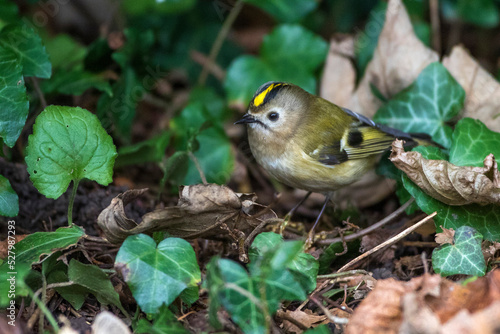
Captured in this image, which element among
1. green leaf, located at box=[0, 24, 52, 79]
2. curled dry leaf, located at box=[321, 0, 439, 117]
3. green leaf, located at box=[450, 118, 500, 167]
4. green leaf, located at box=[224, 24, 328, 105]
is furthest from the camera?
green leaf, located at box=[224, 24, 328, 105]

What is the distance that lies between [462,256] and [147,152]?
6.66 feet

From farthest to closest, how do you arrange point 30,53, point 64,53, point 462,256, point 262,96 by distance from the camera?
point 64,53 → point 262,96 → point 30,53 → point 462,256

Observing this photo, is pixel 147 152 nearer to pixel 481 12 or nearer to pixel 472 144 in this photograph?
pixel 472 144

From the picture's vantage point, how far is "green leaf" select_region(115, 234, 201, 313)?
196cm

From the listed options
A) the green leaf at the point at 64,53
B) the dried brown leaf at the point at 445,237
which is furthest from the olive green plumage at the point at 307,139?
the green leaf at the point at 64,53

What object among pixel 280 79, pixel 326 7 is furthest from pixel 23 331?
pixel 326 7

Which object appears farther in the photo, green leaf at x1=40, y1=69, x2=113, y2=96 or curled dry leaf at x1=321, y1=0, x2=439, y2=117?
curled dry leaf at x1=321, y1=0, x2=439, y2=117

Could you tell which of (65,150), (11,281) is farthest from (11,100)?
(11,281)

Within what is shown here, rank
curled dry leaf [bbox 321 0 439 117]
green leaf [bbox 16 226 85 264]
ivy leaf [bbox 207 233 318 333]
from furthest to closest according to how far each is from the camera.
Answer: curled dry leaf [bbox 321 0 439 117]
green leaf [bbox 16 226 85 264]
ivy leaf [bbox 207 233 318 333]

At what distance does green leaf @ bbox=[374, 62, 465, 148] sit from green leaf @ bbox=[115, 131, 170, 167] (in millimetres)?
1469

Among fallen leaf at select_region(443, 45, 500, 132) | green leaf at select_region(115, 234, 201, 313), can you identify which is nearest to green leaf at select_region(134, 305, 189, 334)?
green leaf at select_region(115, 234, 201, 313)

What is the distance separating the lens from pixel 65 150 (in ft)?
7.43

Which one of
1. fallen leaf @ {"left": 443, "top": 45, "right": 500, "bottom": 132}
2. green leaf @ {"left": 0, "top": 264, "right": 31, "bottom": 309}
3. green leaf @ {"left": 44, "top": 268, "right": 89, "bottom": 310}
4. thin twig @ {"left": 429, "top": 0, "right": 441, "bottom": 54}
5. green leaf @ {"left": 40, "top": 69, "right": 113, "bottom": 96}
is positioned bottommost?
green leaf @ {"left": 44, "top": 268, "right": 89, "bottom": 310}

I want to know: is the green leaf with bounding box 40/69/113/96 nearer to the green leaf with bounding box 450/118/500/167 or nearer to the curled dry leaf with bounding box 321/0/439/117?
the curled dry leaf with bounding box 321/0/439/117
